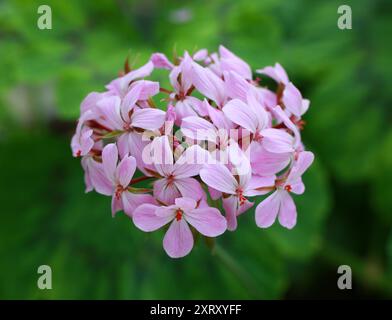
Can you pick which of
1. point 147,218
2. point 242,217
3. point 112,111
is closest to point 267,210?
point 147,218

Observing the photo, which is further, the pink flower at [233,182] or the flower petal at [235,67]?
the flower petal at [235,67]

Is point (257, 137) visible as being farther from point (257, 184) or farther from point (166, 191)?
point (166, 191)

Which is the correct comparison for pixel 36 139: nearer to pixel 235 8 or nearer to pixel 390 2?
pixel 235 8

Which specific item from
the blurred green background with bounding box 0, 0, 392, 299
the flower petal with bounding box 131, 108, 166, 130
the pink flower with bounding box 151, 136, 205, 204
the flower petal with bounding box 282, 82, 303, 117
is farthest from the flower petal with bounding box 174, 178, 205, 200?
the blurred green background with bounding box 0, 0, 392, 299

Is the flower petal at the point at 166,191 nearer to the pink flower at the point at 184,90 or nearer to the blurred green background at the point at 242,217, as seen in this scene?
the pink flower at the point at 184,90

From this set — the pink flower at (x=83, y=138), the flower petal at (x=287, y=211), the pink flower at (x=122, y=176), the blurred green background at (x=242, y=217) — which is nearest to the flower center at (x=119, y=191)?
the pink flower at (x=122, y=176)

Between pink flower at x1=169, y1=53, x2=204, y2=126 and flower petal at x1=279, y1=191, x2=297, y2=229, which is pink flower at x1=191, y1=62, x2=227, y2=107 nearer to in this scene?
pink flower at x1=169, y1=53, x2=204, y2=126
